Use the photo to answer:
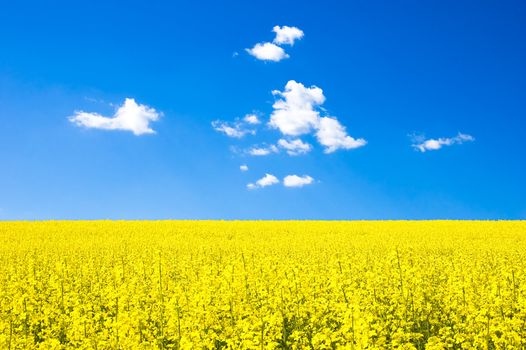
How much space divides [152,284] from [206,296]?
4.15 m

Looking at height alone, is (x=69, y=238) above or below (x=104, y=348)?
above

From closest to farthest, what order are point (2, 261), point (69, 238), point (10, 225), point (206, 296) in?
point (206, 296) < point (2, 261) < point (69, 238) < point (10, 225)

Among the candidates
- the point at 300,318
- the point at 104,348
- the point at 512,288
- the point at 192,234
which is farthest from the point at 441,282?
the point at 192,234

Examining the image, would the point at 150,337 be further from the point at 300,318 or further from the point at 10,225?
the point at 10,225

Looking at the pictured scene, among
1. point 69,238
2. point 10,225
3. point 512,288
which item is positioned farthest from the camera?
point 10,225

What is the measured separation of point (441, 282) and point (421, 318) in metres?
4.26

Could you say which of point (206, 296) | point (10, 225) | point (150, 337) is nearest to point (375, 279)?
point (206, 296)

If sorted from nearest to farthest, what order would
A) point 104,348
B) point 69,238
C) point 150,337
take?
point 104,348, point 150,337, point 69,238

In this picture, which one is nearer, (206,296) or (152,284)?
(206,296)

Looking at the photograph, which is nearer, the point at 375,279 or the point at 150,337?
the point at 150,337

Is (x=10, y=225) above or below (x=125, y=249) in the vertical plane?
above

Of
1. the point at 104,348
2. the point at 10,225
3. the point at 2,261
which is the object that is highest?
the point at 10,225

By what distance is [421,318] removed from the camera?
941 cm

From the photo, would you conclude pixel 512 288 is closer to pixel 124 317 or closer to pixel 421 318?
pixel 421 318
